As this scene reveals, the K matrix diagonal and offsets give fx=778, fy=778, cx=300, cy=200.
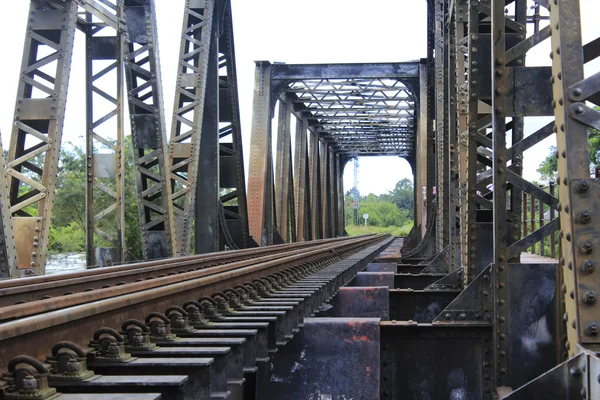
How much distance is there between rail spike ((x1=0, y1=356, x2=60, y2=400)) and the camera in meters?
2.34

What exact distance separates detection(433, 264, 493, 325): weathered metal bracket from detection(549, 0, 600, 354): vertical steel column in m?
2.00

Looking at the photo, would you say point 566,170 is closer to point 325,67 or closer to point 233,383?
point 233,383

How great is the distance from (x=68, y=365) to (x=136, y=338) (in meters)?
0.60

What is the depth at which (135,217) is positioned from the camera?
86.5ft

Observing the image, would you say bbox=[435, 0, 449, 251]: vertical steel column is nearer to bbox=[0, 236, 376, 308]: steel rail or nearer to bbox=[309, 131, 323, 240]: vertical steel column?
bbox=[0, 236, 376, 308]: steel rail

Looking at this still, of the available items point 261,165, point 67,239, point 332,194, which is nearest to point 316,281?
point 261,165

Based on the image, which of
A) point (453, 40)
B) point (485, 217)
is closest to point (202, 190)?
point (453, 40)

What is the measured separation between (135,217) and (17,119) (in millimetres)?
17434

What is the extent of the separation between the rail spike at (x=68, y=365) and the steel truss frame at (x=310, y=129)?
16319 millimetres

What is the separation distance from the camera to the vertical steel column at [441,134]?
1080 cm

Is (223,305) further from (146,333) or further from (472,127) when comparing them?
(472,127)

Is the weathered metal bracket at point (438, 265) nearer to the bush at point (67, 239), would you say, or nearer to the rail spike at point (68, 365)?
the rail spike at point (68, 365)

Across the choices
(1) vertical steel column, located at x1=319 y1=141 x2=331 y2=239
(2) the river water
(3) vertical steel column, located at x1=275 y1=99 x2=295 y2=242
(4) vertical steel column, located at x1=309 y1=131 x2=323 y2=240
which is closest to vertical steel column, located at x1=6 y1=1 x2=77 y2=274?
(3) vertical steel column, located at x1=275 y1=99 x2=295 y2=242

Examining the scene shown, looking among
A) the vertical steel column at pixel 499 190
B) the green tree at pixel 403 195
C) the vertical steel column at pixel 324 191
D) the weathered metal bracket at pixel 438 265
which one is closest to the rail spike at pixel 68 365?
the vertical steel column at pixel 499 190
